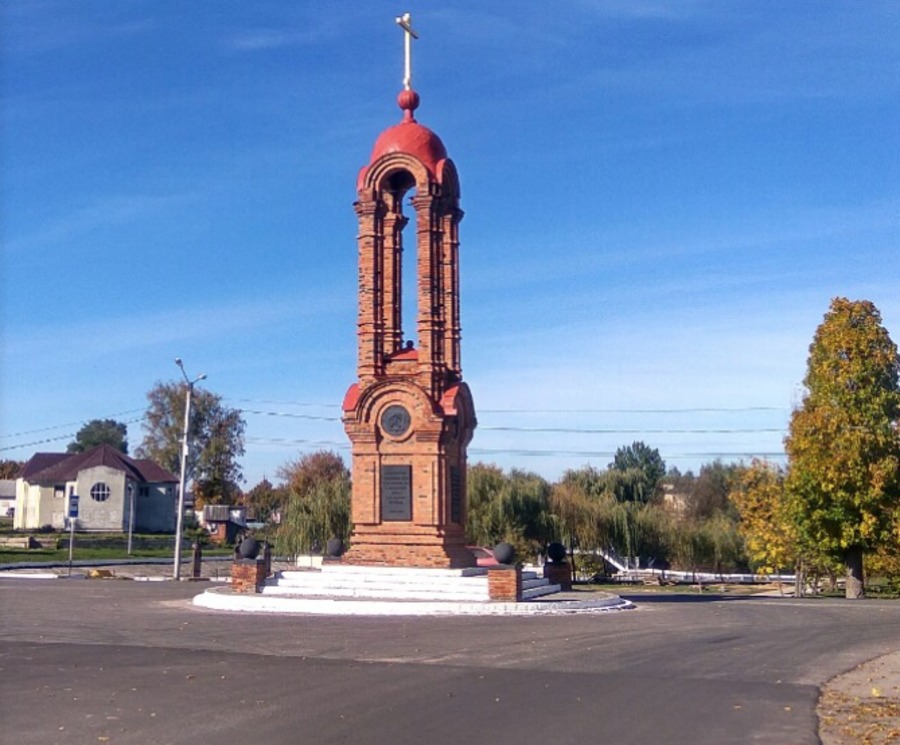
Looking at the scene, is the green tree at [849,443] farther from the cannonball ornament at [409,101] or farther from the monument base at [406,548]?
the cannonball ornament at [409,101]

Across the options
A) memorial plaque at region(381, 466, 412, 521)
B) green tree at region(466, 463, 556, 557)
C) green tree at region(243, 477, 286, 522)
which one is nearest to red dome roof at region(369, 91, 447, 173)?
memorial plaque at region(381, 466, 412, 521)

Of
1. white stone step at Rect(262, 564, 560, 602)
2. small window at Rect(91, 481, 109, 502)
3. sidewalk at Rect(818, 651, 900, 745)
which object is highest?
small window at Rect(91, 481, 109, 502)

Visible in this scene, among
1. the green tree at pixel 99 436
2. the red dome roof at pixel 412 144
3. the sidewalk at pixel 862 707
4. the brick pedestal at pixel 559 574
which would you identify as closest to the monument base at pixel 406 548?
the brick pedestal at pixel 559 574

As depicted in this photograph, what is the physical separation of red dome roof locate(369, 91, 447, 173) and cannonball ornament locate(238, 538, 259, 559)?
1068cm

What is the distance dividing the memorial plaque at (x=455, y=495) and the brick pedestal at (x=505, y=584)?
3739 millimetres

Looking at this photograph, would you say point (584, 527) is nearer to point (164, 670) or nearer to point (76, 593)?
point (76, 593)

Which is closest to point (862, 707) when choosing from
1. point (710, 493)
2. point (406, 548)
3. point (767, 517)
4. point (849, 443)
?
point (406, 548)

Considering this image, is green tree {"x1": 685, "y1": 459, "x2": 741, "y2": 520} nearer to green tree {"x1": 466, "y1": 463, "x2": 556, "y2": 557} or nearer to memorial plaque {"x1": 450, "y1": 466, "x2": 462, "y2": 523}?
green tree {"x1": 466, "y1": 463, "x2": 556, "y2": 557}

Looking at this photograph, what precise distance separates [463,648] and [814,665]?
4.89m

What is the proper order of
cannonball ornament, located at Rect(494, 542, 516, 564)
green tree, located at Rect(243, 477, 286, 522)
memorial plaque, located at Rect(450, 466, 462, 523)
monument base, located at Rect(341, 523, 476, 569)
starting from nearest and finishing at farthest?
cannonball ornament, located at Rect(494, 542, 516, 564), monument base, located at Rect(341, 523, 476, 569), memorial plaque, located at Rect(450, 466, 462, 523), green tree, located at Rect(243, 477, 286, 522)

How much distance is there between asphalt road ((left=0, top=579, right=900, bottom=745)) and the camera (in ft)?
30.0

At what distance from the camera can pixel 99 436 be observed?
154m

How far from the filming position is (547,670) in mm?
12883

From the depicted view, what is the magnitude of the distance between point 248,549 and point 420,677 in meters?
13.6
